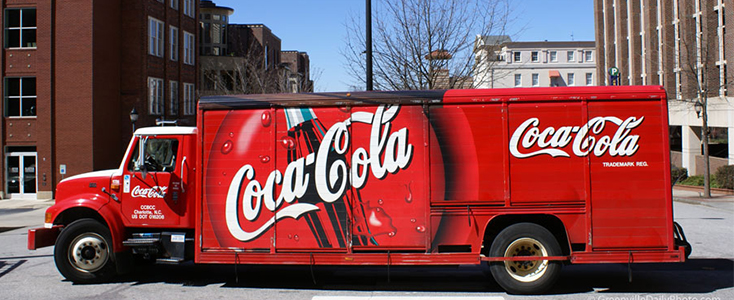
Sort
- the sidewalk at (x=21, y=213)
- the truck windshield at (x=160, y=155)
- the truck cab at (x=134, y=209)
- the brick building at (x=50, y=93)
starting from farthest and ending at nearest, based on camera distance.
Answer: the brick building at (x=50, y=93) < the sidewalk at (x=21, y=213) < the truck windshield at (x=160, y=155) < the truck cab at (x=134, y=209)

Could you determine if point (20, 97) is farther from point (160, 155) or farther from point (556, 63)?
point (556, 63)

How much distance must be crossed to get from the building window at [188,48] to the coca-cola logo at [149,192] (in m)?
30.8

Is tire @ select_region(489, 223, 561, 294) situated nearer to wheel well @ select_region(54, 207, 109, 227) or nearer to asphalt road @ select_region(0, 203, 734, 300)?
asphalt road @ select_region(0, 203, 734, 300)

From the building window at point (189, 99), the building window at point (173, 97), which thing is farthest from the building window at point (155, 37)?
the building window at point (189, 99)

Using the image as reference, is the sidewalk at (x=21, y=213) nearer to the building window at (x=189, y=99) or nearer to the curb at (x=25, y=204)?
the curb at (x=25, y=204)

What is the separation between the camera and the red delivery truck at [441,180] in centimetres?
803

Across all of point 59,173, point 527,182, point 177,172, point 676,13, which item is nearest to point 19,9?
point 59,173

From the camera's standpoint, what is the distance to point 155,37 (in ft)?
112

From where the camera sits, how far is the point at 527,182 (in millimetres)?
8078

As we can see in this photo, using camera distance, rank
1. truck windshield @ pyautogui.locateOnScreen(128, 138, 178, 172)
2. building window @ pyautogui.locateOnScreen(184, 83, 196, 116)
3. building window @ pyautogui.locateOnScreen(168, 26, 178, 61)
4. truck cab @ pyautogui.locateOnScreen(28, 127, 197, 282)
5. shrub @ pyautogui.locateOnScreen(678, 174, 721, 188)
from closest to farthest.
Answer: truck cab @ pyautogui.locateOnScreen(28, 127, 197, 282), truck windshield @ pyautogui.locateOnScreen(128, 138, 178, 172), shrub @ pyautogui.locateOnScreen(678, 174, 721, 188), building window @ pyautogui.locateOnScreen(168, 26, 178, 61), building window @ pyautogui.locateOnScreen(184, 83, 196, 116)

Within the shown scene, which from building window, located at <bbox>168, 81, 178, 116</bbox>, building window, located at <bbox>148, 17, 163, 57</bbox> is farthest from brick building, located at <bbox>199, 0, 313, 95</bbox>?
building window, located at <bbox>148, 17, 163, 57</bbox>

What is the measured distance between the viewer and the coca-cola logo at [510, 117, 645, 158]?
805 cm

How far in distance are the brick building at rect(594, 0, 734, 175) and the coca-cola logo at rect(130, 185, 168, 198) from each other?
74.7ft

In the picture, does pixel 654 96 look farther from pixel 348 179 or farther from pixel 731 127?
→ pixel 731 127
